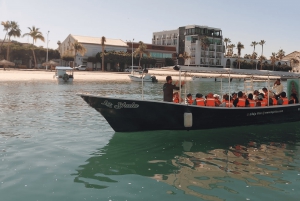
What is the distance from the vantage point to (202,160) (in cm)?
1003

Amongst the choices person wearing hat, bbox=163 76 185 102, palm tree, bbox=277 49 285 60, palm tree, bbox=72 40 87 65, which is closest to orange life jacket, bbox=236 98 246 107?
person wearing hat, bbox=163 76 185 102

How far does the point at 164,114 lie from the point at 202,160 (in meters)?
3.09

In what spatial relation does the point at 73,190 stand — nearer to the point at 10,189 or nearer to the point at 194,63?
the point at 10,189

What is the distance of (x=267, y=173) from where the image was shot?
8.85 m

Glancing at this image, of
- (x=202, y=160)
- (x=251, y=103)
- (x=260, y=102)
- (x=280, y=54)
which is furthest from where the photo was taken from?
(x=280, y=54)

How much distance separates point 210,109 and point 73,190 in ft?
23.8

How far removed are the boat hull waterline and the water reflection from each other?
0.55 metres

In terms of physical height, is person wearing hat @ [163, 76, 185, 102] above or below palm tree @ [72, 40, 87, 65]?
below

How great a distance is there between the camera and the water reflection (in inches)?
319

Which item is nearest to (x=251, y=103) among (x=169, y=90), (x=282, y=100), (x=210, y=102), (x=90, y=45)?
(x=282, y=100)

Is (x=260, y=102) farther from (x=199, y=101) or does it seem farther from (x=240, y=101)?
(x=199, y=101)

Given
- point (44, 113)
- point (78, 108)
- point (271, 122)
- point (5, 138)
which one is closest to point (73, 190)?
point (5, 138)

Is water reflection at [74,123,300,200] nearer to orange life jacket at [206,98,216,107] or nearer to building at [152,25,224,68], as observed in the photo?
orange life jacket at [206,98,216,107]

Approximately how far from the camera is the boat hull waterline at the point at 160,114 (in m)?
12.1
